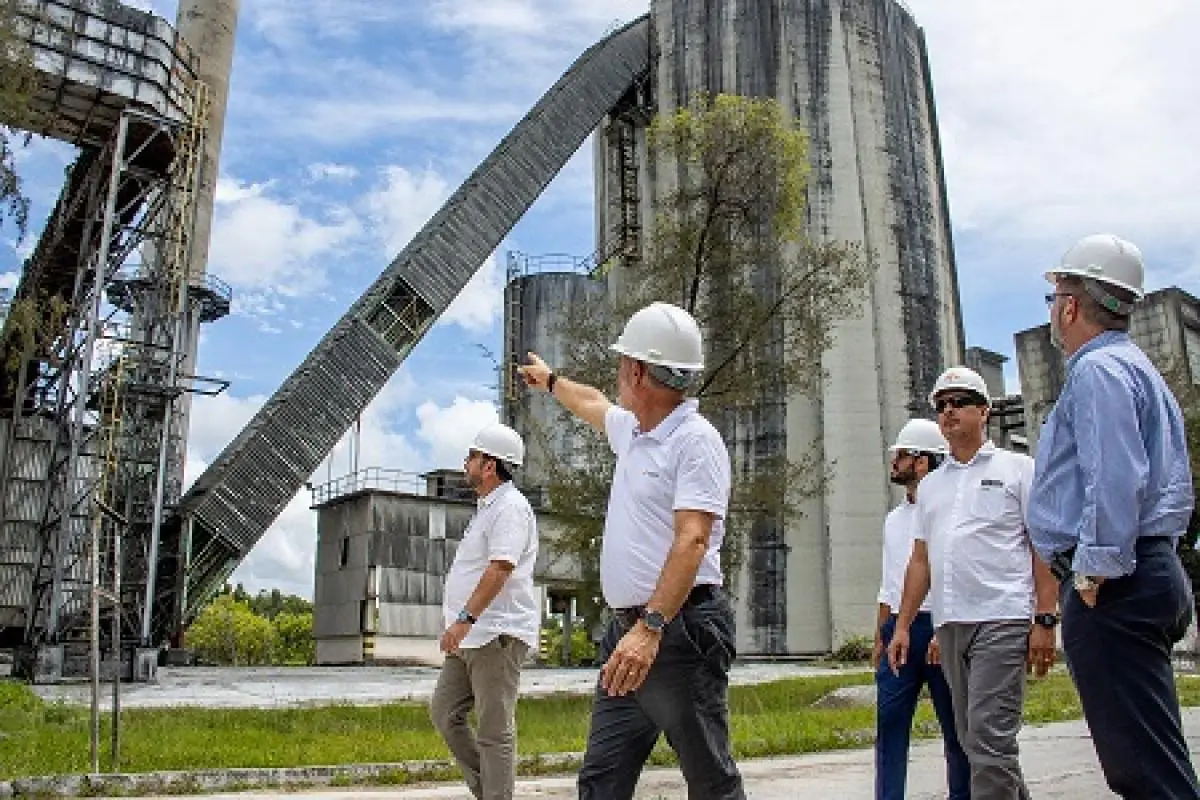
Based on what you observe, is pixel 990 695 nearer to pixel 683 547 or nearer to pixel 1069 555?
pixel 1069 555

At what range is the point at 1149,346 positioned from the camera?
Answer: 3172 centimetres

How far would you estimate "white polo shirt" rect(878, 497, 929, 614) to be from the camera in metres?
5.67

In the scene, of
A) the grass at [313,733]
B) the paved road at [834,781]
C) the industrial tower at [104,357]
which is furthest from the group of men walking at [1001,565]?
the industrial tower at [104,357]

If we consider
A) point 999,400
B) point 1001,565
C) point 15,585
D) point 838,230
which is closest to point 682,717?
point 1001,565

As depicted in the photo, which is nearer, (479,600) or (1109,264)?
(1109,264)

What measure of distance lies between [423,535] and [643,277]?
12.5 meters

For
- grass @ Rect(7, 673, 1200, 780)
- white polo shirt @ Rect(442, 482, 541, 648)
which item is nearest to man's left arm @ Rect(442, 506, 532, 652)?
white polo shirt @ Rect(442, 482, 541, 648)

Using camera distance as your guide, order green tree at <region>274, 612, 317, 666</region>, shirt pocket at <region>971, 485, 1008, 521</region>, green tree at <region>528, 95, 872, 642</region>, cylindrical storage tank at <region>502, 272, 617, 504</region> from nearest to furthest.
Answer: shirt pocket at <region>971, 485, 1008, 521</region>, green tree at <region>528, 95, 872, 642</region>, cylindrical storage tank at <region>502, 272, 617, 504</region>, green tree at <region>274, 612, 317, 666</region>

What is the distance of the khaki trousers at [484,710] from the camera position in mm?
4584

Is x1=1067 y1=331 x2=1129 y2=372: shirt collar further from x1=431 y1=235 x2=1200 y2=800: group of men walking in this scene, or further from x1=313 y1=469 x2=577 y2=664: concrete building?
x1=313 y1=469 x2=577 y2=664: concrete building

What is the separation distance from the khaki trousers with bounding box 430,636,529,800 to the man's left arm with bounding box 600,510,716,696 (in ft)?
6.00

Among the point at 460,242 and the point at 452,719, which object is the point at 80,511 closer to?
the point at 460,242

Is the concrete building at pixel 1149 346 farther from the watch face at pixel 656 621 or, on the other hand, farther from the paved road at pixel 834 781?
the watch face at pixel 656 621

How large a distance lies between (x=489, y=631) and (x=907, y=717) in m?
1.92
